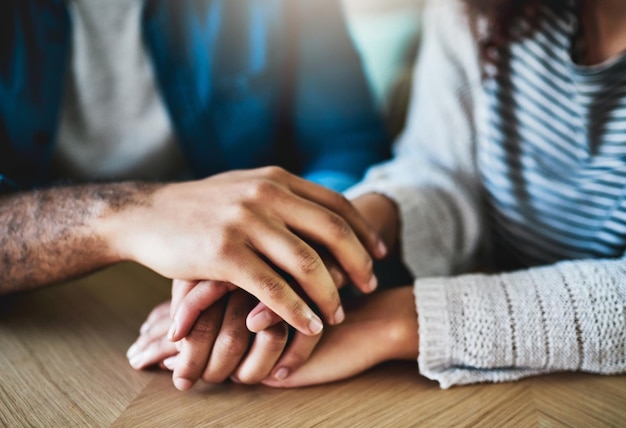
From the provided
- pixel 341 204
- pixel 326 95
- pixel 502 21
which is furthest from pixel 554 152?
pixel 326 95

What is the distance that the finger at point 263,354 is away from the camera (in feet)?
1.41

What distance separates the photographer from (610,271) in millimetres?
476

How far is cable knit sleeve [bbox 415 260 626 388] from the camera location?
0.45 meters

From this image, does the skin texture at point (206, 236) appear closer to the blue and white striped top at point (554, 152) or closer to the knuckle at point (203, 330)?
the knuckle at point (203, 330)

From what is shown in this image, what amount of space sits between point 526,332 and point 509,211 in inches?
10.1

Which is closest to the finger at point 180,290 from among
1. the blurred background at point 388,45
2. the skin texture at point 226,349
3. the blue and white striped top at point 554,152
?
the skin texture at point 226,349

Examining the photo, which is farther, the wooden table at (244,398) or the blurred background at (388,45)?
the blurred background at (388,45)

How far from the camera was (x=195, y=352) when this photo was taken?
43 centimetres

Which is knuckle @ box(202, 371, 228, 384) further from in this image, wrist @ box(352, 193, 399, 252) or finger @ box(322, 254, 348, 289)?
wrist @ box(352, 193, 399, 252)

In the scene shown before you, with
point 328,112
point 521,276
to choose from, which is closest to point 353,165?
point 328,112

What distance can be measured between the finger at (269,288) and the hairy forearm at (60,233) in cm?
14

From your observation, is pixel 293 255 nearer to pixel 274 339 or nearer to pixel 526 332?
pixel 274 339

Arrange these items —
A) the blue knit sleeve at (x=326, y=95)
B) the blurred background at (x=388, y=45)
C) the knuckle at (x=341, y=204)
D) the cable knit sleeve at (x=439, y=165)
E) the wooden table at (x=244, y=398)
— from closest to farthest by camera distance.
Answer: the wooden table at (x=244, y=398) < the knuckle at (x=341, y=204) < the cable knit sleeve at (x=439, y=165) < the blue knit sleeve at (x=326, y=95) < the blurred background at (x=388, y=45)

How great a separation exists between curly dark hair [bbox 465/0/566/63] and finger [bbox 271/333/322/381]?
47 centimetres
